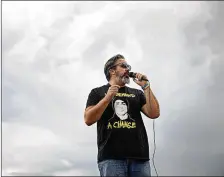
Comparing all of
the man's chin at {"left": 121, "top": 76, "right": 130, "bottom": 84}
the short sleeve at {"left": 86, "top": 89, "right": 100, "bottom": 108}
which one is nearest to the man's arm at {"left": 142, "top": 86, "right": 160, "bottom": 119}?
the man's chin at {"left": 121, "top": 76, "right": 130, "bottom": 84}

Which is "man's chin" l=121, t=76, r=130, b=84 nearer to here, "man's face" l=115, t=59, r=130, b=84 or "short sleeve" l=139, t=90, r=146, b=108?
"man's face" l=115, t=59, r=130, b=84

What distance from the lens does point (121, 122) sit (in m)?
3.69

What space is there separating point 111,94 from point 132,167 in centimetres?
77

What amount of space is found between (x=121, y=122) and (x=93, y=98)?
44 centimetres

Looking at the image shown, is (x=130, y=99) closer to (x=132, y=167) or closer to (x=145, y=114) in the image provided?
(x=145, y=114)

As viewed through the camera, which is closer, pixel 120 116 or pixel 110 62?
pixel 120 116

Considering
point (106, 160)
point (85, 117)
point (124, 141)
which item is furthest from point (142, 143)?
point (85, 117)

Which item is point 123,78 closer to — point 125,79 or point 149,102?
point 125,79

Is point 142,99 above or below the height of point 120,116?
above

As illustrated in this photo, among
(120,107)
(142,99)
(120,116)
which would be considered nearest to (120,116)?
(120,116)

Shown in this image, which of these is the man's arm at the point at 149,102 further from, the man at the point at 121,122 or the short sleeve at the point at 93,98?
the short sleeve at the point at 93,98

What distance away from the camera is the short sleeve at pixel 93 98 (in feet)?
12.6

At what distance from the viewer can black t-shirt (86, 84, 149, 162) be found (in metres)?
3.53

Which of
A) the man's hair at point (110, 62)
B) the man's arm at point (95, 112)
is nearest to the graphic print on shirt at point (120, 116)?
the man's arm at point (95, 112)
